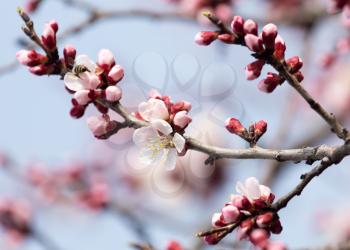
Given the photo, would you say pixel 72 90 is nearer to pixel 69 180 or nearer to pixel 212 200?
pixel 69 180

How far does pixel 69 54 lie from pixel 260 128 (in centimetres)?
58

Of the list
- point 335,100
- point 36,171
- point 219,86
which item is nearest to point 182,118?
point 219,86

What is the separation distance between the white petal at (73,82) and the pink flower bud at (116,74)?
0.28ft

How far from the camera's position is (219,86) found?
10.3 ft

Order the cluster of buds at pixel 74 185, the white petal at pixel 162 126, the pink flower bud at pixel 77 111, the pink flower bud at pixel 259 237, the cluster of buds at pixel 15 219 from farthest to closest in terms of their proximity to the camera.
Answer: the cluster of buds at pixel 15 219 < the cluster of buds at pixel 74 185 < the pink flower bud at pixel 77 111 < the white petal at pixel 162 126 < the pink flower bud at pixel 259 237

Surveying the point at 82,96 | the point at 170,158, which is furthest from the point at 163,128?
the point at 82,96

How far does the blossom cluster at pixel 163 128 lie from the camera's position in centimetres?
171

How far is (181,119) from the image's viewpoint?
1.71 m

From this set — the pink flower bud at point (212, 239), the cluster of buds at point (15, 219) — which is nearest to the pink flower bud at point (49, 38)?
the pink flower bud at point (212, 239)

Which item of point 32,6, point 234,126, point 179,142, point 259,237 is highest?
point 32,6

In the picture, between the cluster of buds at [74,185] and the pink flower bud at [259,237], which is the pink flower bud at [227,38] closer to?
the pink flower bud at [259,237]

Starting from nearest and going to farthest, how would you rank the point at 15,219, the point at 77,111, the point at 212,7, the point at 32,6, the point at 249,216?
the point at 249,216 < the point at 77,111 < the point at 32,6 < the point at 212,7 < the point at 15,219

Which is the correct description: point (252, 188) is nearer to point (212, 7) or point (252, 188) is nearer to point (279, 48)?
point (279, 48)

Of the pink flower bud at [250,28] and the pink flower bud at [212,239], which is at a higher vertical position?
the pink flower bud at [250,28]
